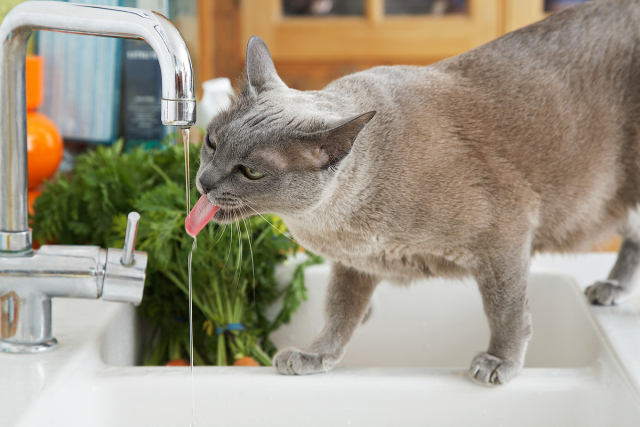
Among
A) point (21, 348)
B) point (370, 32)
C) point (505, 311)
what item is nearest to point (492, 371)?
point (505, 311)

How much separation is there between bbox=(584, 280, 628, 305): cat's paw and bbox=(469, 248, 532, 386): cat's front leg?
0.20m

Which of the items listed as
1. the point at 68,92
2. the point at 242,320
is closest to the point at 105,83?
the point at 68,92

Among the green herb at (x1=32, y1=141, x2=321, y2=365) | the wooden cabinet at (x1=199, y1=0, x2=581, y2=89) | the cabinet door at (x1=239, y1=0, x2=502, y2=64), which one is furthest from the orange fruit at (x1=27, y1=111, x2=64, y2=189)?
the cabinet door at (x1=239, y1=0, x2=502, y2=64)

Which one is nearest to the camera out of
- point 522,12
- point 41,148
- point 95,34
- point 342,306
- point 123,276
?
point 95,34

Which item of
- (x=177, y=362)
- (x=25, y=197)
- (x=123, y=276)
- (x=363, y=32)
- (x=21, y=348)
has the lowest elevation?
(x=177, y=362)

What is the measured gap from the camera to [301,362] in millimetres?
910

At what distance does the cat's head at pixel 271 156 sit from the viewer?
2.50 ft

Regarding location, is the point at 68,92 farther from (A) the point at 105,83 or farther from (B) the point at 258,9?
(B) the point at 258,9

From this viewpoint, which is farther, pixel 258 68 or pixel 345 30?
pixel 345 30

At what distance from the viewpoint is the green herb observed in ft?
3.53

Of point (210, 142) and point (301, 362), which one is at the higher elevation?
point (210, 142)

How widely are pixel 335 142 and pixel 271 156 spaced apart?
84 millimetres

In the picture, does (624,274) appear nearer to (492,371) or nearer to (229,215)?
(492,371)

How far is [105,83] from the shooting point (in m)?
1.36
